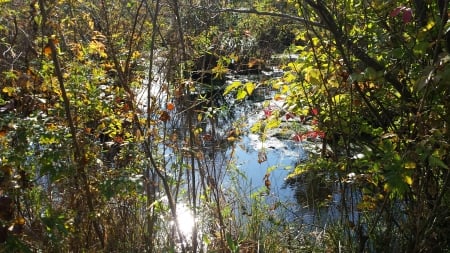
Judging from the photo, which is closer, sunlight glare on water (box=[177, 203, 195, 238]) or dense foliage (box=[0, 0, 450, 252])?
dense foliage (box=[0, 0, 450, 252])

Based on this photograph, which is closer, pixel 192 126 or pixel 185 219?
pixel 192 126

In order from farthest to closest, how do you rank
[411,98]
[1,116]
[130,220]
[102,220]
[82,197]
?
[130,220], [102,220], [82,197], [411,98], [1,116]

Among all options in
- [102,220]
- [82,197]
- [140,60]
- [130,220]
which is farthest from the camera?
[140,60]

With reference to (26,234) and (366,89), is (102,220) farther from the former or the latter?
(366,89)

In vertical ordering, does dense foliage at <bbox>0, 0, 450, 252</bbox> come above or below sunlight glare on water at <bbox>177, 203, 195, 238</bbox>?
above

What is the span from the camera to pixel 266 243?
12.2 ft

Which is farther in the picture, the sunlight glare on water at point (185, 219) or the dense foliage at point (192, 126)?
the sunlight glare on water at point (185, 219)

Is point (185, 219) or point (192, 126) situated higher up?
point (192, 126)

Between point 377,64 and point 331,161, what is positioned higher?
point 377,64

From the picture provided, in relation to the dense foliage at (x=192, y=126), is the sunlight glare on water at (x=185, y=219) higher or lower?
lower

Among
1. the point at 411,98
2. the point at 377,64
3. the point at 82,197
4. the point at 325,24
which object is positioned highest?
the point at 325,24

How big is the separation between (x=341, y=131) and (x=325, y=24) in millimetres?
546

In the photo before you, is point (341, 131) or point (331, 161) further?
point (331, 161)

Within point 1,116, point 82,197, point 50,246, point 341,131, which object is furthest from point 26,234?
point 341,131
